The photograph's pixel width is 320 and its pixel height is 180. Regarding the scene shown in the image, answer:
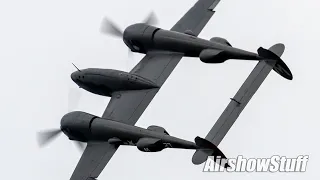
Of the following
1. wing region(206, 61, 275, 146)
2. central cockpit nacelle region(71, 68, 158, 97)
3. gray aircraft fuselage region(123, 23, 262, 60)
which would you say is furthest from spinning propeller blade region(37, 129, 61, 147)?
wing region(206, 61, 275, 146)

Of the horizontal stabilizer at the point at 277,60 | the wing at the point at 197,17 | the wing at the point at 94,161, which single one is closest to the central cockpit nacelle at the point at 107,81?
the wing at the point at 94,161

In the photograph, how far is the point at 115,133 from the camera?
76.2 meters

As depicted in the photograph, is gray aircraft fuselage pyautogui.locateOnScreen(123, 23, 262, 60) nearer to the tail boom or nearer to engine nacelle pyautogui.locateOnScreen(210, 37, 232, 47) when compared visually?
engine nacelle pyautogui.locateOnScreen(210, 37, 232, 47)

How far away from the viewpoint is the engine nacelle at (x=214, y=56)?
263ft

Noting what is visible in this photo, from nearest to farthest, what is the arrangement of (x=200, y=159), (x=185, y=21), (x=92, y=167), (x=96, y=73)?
(x=200, y=159)
(x=92, y=167)
(x=96, y=73)
(x=185, y=21)

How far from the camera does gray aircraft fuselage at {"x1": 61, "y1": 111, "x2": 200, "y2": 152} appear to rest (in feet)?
240

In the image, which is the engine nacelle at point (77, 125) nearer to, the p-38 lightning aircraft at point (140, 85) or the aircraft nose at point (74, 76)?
the p-38 lightning aircraft at point (140, 85)

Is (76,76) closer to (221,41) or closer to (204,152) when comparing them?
(221,41)

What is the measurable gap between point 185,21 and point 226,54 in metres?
9.38

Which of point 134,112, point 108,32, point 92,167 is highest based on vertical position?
point 108,32

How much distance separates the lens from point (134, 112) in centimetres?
7962

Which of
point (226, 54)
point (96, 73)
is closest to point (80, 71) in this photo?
point (96, 73)

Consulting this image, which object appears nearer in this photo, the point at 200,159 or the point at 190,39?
the point at 200,159

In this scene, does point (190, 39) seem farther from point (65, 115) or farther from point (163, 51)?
point (65, 115)
